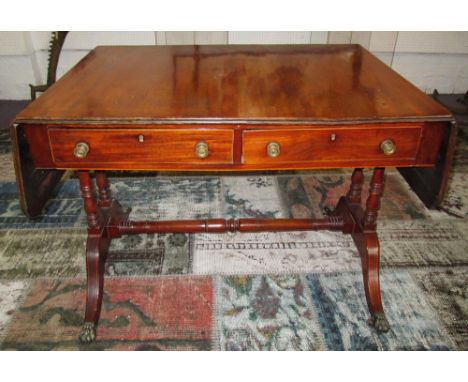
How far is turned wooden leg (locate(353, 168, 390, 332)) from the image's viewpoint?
1.79 m

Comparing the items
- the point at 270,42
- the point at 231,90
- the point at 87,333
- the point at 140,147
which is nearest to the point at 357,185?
the point at 231,90

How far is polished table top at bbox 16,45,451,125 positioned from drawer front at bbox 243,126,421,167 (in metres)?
0.06

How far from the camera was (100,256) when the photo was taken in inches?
74.8

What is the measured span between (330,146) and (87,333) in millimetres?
1319

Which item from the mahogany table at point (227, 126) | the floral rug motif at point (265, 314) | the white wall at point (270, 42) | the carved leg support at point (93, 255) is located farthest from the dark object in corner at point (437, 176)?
the white wall at point (270, 42)

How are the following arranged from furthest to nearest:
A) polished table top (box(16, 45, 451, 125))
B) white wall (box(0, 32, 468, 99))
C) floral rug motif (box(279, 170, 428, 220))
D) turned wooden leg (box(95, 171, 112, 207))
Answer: white wall (box(0, 32, 468, 99)) → floral rug motif (box(279, 170, 428, 220)) → turned wooden leg (box(95, 171, 112, 207)) → polished table top (box(16, 45, 451, 125))

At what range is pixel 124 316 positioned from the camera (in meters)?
1.86

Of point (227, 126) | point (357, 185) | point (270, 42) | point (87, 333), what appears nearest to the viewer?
point (227, 126)

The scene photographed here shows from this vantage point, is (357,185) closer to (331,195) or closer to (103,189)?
(331,195)

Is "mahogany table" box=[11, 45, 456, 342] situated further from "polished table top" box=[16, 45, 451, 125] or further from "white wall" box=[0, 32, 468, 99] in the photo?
"white wall" box=[0, 32, 468, 99]

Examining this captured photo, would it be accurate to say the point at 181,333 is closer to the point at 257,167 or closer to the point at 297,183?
the point at 257,167

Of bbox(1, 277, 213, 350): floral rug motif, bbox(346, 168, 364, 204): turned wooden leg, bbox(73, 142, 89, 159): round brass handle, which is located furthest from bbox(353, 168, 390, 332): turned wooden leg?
bbox(73, 142, 89, 159): round brass handle

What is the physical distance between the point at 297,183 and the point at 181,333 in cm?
152

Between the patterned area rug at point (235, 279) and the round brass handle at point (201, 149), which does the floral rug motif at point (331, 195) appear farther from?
the round brass handle at point (201, 149)
